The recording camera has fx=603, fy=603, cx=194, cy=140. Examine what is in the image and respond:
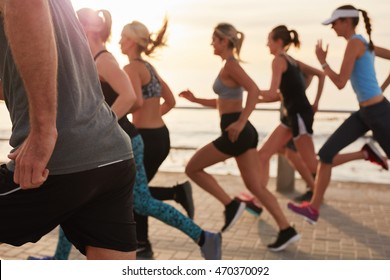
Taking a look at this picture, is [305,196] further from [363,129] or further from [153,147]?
[153,147]

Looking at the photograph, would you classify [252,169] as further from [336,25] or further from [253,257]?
[336,25]

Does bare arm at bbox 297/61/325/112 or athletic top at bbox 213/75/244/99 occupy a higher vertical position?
athletic top at bbox 213/75/244/99

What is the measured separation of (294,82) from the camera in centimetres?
564

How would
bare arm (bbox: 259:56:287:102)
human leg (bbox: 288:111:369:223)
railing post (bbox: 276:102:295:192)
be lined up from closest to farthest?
1. human leg (bbox: 288:111:369:223)
2. bare arm (bbox: 259:56:287:102)
3. railing post (bbox: 276:102:295:192)

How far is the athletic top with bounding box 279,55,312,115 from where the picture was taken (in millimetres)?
5558

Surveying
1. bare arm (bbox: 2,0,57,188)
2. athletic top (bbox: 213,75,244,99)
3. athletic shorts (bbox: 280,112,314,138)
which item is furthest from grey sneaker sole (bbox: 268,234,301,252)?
bare arm (bbox: 2,0,57,188)

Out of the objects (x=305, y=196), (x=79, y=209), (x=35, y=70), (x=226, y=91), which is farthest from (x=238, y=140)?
(x=35, y=70)

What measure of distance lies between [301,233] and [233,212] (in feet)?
2.47

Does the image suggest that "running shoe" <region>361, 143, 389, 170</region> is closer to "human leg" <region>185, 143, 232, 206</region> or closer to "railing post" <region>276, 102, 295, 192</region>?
"railing post" <region>276, 102, 295, 192</region>

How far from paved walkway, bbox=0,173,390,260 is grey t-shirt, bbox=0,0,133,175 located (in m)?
2.70

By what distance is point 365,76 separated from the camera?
4742 millimetres

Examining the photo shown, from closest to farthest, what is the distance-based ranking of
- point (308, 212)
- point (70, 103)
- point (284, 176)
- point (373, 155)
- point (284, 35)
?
point (70, 103) → point (308, 212) → point (284, 35) → point (373, 155) → point (284, 176)

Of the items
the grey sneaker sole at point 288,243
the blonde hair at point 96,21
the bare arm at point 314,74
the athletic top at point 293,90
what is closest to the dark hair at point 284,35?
the athletic top at point 293,90

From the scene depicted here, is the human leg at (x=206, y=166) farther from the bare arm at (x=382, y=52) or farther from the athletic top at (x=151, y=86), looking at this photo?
the bare arm at (x=382, y=52)
